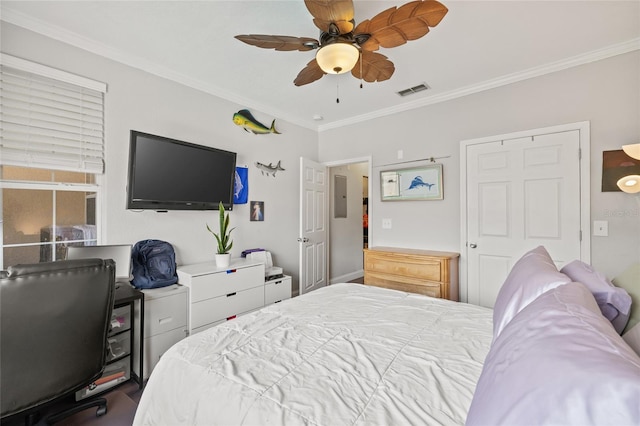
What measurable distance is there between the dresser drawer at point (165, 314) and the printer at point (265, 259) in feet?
3.04

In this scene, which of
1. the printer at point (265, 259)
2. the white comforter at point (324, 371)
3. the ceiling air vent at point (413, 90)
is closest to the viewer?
the white comforter at point (324, 371)

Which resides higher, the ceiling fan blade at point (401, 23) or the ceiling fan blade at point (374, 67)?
the ceiling fan blade at point (374, 67)

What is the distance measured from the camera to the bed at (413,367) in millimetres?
465

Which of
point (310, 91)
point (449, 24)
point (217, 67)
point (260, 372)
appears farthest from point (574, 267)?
point (217, 67)

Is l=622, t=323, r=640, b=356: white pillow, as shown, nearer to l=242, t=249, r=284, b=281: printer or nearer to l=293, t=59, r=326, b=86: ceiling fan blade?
l=293, t=59, r=326, b=86: ceiling fan blade

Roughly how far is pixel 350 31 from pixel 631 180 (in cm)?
249

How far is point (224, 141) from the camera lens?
3.25m

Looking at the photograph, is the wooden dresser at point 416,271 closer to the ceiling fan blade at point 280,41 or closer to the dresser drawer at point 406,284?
the dresser drawer at point 406,284

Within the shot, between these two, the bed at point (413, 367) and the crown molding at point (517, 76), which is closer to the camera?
the bed at point (413, 367)

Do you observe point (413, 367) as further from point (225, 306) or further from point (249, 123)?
point (249, 123)

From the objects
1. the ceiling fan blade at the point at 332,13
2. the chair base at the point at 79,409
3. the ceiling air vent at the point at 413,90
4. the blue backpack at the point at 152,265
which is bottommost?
the chair base at the point at 79,409

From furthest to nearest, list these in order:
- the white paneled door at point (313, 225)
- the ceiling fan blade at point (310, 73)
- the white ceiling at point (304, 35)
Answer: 1. the white paneled door at point (313, 225)
2. the ceiling fan blade at point (310, 73)
3. the white ceiling at point (304, 35)

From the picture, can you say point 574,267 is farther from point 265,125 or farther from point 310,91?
point 265,125

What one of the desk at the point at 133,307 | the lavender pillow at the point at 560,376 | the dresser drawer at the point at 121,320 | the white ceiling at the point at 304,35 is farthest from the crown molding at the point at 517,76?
the dresser drawer at the point at 121,320
